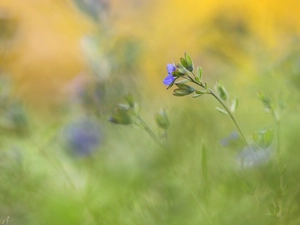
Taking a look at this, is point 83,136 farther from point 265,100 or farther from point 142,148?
point 265,100

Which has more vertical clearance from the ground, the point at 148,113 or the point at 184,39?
Result: the point at 184,39

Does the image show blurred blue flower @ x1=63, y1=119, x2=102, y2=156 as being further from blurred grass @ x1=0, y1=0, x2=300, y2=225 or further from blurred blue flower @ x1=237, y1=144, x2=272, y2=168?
blurred blue flower @ x1=237, y1=144, x2=272, y2=168

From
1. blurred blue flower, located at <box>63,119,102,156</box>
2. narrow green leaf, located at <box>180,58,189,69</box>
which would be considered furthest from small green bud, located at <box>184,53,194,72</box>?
blurred blue flower, located at <box>63,119,102,156</box>

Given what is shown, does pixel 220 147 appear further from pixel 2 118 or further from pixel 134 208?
pixel 2 118

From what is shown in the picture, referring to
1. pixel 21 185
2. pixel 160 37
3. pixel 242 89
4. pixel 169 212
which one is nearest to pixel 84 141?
pixel 21 185

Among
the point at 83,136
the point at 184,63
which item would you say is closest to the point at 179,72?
the point at 184,63
